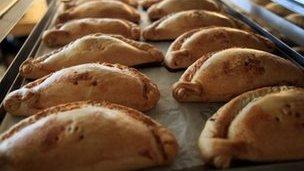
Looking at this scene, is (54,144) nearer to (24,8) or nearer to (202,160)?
(202,160)

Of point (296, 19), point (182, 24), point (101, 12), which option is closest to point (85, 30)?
point (101, 12)

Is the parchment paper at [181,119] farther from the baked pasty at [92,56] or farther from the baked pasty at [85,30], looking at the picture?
the baked pasty at [85,30]

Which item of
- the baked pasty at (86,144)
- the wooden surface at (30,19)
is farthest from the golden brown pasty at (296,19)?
the wooden surface at (30,19)

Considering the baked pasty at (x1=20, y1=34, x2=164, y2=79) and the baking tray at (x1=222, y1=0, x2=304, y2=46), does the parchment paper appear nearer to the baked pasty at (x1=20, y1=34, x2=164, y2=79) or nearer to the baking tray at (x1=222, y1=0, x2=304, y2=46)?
the baked pasty at (x1=20, y1=34, x2=164, y2=79)

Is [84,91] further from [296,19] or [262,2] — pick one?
[262,2]

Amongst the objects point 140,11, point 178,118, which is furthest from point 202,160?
point 140,11

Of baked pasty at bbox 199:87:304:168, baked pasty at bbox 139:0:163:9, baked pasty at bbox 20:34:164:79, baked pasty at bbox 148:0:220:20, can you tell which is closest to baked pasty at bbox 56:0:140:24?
baked pasty at bbox 148:0:220:20
